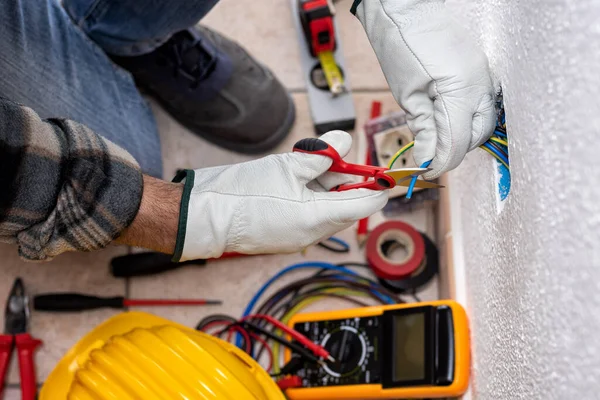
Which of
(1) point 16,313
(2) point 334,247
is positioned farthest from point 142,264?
(2) point 334,247

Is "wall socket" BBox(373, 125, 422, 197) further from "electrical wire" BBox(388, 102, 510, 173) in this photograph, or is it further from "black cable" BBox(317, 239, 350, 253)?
"electrical wire" BBox(388, 102, 510, 173)

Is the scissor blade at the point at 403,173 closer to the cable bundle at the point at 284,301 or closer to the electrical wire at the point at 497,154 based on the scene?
the electrical wire at the point at 497,154

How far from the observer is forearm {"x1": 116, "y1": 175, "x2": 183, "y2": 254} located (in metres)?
0.65

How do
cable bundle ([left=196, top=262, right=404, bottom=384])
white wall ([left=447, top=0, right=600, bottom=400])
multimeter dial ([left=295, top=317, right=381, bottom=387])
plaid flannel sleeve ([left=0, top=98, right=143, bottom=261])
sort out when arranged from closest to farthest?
white wall ([left=447, top=0, right=600, bottom=400])
plaid flannel sleeve ([left=0, top=98, right=143, bottom=261])
multimeter dial ([left=295, top=317, right=381, bottom=387])
cable bundle ([left=196, top=262, right=404, bottom=384])

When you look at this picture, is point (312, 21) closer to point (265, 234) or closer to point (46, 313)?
point (265, 234)

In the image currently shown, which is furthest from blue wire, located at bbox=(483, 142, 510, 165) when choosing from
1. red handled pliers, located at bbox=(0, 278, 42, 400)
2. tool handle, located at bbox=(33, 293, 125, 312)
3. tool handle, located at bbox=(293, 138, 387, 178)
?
red handled pliers, located at bbox=(0, 278, 42, 400)

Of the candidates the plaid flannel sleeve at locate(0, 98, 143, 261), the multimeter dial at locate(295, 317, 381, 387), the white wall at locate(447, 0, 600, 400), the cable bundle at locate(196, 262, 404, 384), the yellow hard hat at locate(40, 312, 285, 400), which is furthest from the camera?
the cable bundle at locate(196, 262, 404, 384)

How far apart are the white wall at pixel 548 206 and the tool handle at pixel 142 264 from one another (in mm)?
546

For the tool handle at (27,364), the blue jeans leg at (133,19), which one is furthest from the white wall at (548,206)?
the tool handle at (27,364)

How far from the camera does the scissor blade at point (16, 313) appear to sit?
0.96 meters

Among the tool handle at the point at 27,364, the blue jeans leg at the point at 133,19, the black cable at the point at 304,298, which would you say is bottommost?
the tool handle at the point at 27,364

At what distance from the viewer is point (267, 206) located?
658mm

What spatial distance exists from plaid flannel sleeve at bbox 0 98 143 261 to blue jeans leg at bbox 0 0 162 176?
0.54 feet

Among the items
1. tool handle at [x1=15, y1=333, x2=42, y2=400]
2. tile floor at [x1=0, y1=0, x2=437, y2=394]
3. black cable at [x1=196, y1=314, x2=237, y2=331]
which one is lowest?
tool handle at [x1=15, y1=333, x2=42, y2=400]
